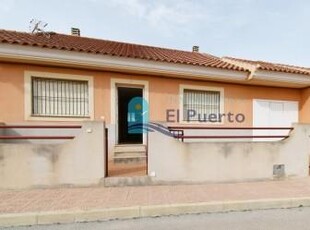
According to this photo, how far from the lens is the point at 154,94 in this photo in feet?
28.3

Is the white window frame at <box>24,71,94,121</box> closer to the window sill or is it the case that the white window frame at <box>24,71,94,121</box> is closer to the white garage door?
the window sill

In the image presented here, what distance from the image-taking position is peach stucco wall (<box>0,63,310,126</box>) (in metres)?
7.25

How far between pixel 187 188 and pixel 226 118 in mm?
4341

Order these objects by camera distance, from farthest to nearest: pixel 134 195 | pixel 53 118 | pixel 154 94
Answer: pixel 154 94
pixel 53 118
pixel 134 195

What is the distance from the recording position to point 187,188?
6.08 m

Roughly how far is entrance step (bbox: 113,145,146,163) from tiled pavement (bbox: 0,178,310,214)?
1.99 metres

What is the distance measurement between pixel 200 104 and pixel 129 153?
3.27 metres

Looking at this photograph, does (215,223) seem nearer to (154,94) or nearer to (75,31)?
(154,94)

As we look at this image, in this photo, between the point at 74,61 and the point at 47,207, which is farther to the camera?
the point at 74,61

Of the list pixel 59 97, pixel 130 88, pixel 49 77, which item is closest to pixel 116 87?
pixel 130 88

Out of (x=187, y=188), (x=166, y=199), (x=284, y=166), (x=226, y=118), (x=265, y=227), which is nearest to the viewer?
(x=265, y=227)

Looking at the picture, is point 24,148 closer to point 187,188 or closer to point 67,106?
point 67,106

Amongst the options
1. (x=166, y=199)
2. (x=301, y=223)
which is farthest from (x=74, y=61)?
(x=301, y=223)

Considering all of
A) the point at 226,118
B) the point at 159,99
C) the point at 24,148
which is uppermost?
the point at 159,99
